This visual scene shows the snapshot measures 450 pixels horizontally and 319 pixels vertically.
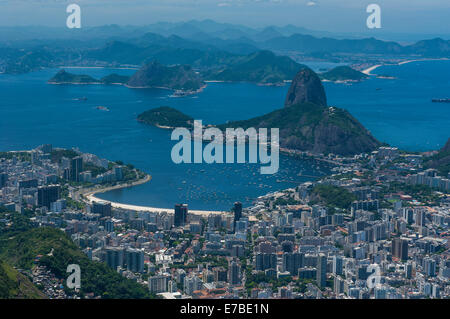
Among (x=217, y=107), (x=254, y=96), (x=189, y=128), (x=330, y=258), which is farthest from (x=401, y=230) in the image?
(x=254, y=96)

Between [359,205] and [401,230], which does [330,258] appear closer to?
[401,230]

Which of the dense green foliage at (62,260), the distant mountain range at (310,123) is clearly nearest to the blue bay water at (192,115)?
the distant mountain range at (310,123)

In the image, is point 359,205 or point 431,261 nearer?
point 431,261

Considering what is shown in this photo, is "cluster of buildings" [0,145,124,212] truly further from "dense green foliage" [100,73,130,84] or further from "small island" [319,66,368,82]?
"small island" [319,66,368,82]

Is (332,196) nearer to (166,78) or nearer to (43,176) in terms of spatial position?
(43,176)

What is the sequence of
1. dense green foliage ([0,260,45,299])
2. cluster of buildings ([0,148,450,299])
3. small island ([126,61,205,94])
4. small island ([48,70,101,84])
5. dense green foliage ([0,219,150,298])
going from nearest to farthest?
dense green foliage ([0,260,45,299]) → dense green foliage ([0,219,150,298]) → cluster of buildings ([0,148,450,299]) → small island ([126,61,205,94]) → small island ([48,70,101,84])

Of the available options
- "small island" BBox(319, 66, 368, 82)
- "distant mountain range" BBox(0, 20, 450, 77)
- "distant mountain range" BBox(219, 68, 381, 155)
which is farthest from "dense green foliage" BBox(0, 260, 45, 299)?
"distant mountain range" BBox(0, 20, 450, 77)

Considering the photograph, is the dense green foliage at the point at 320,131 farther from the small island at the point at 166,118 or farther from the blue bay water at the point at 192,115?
the small island at the point at 166,118
